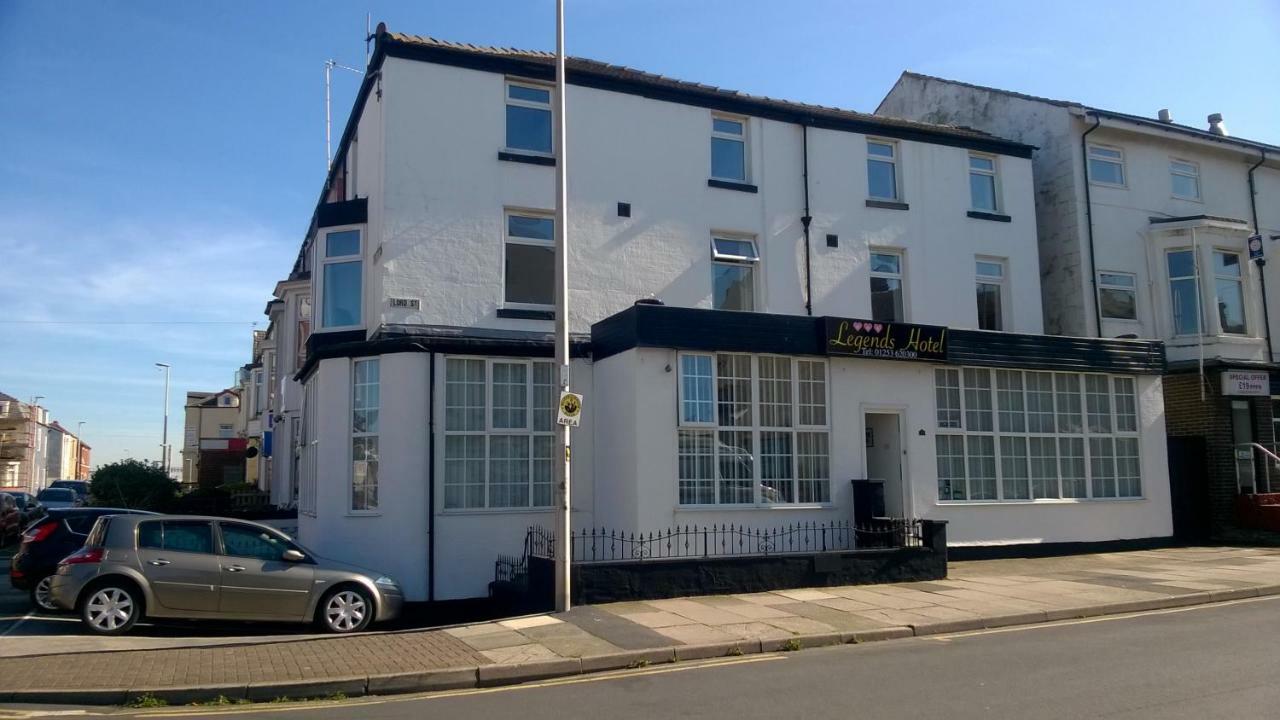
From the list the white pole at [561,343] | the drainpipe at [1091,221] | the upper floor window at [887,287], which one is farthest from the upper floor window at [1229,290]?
the white pole at [561,343]

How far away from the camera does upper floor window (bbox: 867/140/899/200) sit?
790 inches

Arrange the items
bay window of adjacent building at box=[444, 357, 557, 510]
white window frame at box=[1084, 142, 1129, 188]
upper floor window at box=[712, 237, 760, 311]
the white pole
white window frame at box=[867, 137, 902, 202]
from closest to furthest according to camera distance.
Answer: the white pole → bay window of adjacent building at box=[444, 357, 557, 510] → upper floor window at box=[712, 237, 760, 311] → white window frame at box=[867, 137, 902, 202] → white window frame at box=[1084, 142, 1129, 188]

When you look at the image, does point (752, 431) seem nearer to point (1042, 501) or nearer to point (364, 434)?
point (364, 434)

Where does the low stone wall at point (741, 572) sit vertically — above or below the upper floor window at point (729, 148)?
below

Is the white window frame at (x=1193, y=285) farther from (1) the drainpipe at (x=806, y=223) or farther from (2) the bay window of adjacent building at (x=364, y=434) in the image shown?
(2) the bay window of adjacent building at (x=364, y=434)

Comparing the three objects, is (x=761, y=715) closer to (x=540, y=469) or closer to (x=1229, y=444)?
(x=540, y=469)

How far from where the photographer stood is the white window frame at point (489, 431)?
1495 cm

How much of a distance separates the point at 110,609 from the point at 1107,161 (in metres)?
22.5

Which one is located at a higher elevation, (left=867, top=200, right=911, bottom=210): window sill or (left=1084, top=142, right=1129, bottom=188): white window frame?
(left=1084, top=142, right=1129, bottom=188): white window frame

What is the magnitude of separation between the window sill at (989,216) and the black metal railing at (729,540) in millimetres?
8353

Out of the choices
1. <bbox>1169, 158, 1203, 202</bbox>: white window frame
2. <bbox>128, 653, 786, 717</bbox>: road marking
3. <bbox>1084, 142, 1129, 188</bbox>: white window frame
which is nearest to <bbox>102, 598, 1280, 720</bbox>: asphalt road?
<bbox>128, 653, 786, 717</bbox>: road marking

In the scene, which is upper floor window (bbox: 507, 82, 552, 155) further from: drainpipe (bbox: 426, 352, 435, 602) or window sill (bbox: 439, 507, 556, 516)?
window sill (bbox: 439, 507, 556, 516)

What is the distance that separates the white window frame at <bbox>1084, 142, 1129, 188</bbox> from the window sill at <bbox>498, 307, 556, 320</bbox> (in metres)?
13.8

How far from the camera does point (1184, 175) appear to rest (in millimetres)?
23750
